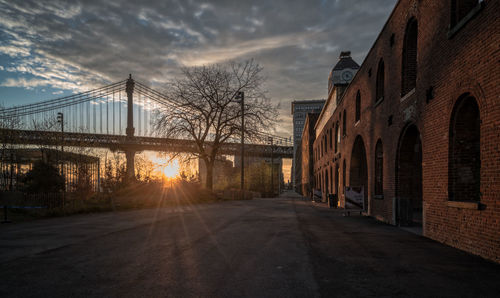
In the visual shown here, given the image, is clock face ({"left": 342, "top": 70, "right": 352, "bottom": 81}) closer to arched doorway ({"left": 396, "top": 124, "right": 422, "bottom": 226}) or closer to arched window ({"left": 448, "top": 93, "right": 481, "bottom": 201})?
arched doorway ({"left": 396, "top": 124, "right": 422, "bottom": 226})

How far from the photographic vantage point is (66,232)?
8945 mm

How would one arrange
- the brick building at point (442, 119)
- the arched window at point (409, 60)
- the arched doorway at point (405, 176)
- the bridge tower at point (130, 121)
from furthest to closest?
1. the bridge tower at point (130, 121)
2. the arched doorway at point (405, 176)
3. the arched window at point (409, 60)
4. the brick building at point (442, 119)

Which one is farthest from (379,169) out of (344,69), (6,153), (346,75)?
(344,69)

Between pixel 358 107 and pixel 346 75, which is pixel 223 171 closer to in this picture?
pixel 346 75

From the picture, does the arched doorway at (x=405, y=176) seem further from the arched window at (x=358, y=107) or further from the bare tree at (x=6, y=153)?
the bare tree at (x=6, y=153)

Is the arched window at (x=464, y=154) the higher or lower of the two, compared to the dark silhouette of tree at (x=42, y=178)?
higher

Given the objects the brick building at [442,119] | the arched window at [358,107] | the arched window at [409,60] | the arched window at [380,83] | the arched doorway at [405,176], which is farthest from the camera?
the arched window at [358,107]

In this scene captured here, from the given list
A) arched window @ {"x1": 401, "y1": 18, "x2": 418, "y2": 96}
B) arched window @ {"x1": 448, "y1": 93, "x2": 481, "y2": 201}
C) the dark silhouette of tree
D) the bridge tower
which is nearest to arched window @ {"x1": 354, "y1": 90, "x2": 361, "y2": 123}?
arched window @ {"x1": 401, "y1": 18, "x2": 418, "y2": 96}

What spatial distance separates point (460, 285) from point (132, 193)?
67.5 feet

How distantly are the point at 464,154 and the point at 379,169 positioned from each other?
690 centimetres

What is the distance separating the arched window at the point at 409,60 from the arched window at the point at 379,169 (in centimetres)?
351

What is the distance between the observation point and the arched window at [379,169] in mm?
14102

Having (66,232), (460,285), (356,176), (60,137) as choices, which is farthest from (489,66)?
(60,137)

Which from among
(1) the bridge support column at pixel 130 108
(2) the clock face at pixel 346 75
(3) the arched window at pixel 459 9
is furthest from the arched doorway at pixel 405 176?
(1) the bridge support column at pixel 130 108
